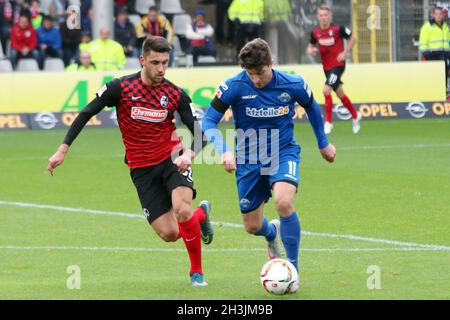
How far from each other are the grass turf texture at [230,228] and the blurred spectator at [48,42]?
23.9 feet

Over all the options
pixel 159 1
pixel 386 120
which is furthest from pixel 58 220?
pixel 159 1

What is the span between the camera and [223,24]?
30953 millimetres

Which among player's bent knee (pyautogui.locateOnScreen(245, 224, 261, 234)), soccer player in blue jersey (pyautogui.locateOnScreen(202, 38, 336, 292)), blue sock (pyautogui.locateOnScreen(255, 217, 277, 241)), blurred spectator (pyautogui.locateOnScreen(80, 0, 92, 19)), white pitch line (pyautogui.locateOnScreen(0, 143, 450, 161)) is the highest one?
soccer player in blue jersey (pyautogui.locateOnScreen(202, 38, 336, 292))

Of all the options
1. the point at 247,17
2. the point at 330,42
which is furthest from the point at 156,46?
the point at 247,17

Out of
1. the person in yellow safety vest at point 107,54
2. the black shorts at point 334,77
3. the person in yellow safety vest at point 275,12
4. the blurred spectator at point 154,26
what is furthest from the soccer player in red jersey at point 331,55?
the person in yellow safety vest at point 275,12

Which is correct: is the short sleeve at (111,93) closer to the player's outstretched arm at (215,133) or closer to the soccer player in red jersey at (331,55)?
the player's outstretched arm at (215,133)

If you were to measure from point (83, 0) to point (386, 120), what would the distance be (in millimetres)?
8052

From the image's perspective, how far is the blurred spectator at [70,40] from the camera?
28922 millimetres

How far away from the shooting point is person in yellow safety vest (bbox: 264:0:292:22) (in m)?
29.6

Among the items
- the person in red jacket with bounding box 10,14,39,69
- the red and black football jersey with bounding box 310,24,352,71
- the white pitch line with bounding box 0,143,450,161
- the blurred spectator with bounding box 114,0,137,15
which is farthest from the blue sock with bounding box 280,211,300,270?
the blurred spectator with bounding box 114,0,137,15

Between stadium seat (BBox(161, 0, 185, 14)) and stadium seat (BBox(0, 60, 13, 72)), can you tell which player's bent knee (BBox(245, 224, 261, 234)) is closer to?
stadium seat (BBox(0, 60, 13, 72))

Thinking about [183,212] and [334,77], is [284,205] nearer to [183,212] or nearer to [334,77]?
[183,212]

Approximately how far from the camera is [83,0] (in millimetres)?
29234

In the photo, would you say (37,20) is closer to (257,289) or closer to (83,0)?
(83,0)
